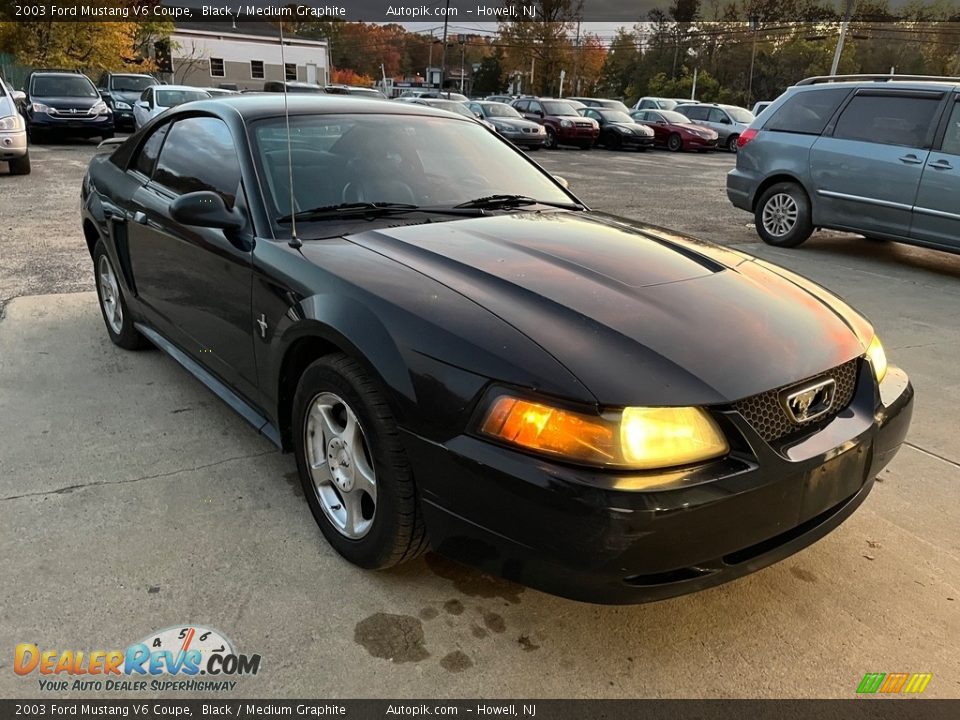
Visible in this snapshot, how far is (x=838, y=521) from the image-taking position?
2232 mm

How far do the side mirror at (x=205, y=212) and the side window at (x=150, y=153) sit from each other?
1273mm

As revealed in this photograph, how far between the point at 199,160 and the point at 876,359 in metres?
2.90

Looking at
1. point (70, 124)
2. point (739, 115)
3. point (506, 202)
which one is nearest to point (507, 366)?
point (506, 202)

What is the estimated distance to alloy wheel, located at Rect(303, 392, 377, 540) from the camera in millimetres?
2314

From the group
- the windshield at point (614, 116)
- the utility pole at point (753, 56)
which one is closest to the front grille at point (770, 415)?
the windshield at point (614, 116)

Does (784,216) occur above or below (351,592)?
above

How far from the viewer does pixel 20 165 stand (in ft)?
37.5

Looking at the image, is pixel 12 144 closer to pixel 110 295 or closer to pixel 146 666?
pixel 110 295

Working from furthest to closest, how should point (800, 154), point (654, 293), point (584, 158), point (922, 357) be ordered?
point (584, 158), point (800, 154), point (922, 357), point (654, 293)

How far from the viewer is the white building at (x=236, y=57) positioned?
166 feet

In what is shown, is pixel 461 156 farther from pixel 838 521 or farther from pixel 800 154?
pixel 800 154

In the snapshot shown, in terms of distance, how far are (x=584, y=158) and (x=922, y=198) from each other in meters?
13.7

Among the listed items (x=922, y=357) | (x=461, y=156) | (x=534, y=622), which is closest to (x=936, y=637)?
(x=534, y=622)

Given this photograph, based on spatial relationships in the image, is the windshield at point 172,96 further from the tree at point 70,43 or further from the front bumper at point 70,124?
the tree at point 70,43
